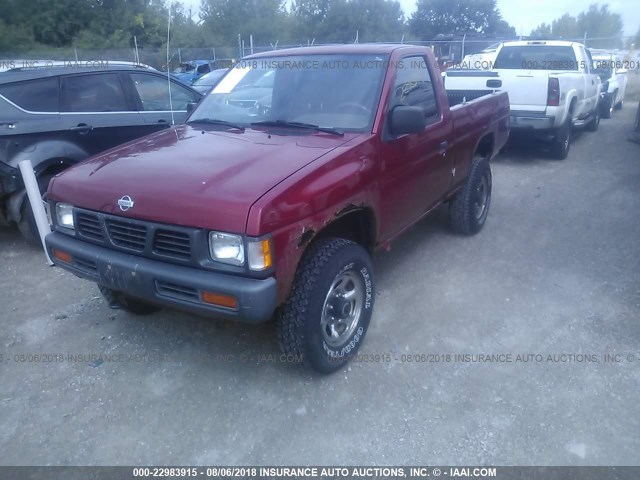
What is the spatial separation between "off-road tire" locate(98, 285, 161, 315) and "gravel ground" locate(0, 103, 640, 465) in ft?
0.26

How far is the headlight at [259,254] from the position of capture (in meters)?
2.59

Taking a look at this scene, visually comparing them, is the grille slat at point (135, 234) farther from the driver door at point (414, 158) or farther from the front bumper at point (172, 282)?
the driver door at point (414, 158)

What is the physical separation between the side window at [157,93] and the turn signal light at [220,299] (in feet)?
13.9

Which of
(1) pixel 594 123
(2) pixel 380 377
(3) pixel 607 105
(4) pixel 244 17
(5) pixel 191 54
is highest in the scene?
(4) pixel 244 17

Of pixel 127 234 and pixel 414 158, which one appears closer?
pixel 127 234

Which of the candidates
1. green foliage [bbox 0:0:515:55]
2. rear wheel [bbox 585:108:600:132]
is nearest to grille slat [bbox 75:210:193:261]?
rear wheel [bbox 585:108:600:132]

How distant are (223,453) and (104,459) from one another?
62 centimetres

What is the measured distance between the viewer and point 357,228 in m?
3.63

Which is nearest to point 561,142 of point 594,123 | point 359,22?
point 594,123

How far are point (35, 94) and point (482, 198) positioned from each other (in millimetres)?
Answer: 4795

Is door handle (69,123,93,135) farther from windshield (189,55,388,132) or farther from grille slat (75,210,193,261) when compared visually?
grille slat (75,210,193,261)

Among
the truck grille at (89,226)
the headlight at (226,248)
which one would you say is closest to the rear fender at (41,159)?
the truck grille at (89,226)

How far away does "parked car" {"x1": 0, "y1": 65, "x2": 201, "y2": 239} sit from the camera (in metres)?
4.99

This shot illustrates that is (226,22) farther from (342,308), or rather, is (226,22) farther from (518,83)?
(342,308)
